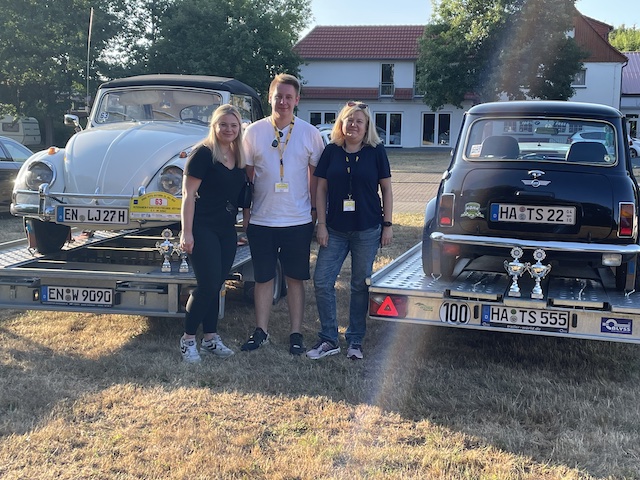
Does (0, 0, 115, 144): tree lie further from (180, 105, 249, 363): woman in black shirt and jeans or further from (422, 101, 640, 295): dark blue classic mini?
(422, 101, 640, 295): dark blue classic mini

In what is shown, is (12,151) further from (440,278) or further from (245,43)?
(245,43)

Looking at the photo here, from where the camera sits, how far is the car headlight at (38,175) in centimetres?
625

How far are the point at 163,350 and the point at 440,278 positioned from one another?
2.23 metres

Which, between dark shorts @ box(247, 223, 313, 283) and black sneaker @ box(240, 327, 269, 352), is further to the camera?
black sneaker @ box(240, 327, 269, 352)

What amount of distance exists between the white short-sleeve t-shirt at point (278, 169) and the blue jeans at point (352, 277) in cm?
33

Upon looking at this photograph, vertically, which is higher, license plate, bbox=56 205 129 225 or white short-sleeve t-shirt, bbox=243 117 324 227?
white short-sleeve t-shirt, bbox=243 117 324 227

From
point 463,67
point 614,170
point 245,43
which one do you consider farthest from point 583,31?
point 614,170

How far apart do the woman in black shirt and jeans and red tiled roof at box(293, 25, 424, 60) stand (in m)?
37.7

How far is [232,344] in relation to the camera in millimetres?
5574

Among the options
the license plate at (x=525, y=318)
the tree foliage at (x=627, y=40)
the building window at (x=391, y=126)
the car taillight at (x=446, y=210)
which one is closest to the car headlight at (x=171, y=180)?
the car taillight at (x=446, y=210)

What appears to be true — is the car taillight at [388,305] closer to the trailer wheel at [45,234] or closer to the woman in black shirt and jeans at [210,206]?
the woman in black shirt and jeans at [210,206]

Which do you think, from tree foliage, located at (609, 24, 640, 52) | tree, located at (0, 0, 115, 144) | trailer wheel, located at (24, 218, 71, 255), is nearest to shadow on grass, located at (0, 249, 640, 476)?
trailer wheel, located at (24, 218, 71, 255)

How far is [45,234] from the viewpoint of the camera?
21.3 ft

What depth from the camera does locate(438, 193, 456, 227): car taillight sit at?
519 centimetres
